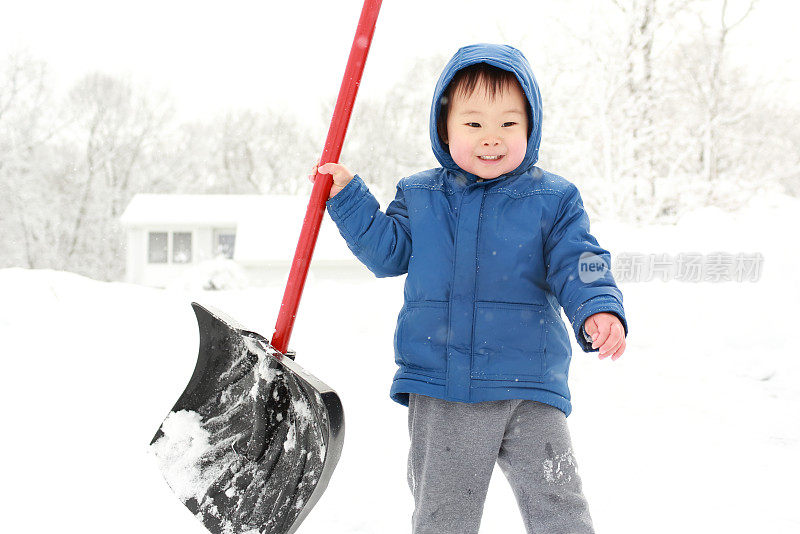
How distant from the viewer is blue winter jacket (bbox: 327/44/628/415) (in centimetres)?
135

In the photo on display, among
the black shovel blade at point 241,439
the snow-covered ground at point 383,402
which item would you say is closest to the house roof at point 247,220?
the snow-covered ground at point 383,402

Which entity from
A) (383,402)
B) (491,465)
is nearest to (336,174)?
(491,465)

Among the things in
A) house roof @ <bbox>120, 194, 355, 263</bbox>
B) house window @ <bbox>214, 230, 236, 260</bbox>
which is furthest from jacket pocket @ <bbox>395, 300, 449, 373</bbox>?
house window @ <bbox>214, 230, 236, 260</bbox>

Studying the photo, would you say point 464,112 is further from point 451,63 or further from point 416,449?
point 416,449

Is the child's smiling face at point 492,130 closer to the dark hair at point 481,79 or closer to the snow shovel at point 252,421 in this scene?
the dark hair at point 481,79

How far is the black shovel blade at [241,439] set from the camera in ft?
4.69

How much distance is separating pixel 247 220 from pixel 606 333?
22.3m

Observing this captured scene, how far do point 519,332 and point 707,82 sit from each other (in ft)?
49.3

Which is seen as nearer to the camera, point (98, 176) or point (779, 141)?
point (779, 141)

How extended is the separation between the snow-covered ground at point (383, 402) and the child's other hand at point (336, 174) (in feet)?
3.94

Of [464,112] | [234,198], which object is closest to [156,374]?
[464,112]

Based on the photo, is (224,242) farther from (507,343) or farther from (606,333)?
(606,333)

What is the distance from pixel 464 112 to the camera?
4.64ft

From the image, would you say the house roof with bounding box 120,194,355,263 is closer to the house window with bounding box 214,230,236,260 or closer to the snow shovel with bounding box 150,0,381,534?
the house window with bounding box 214,230,236,260
